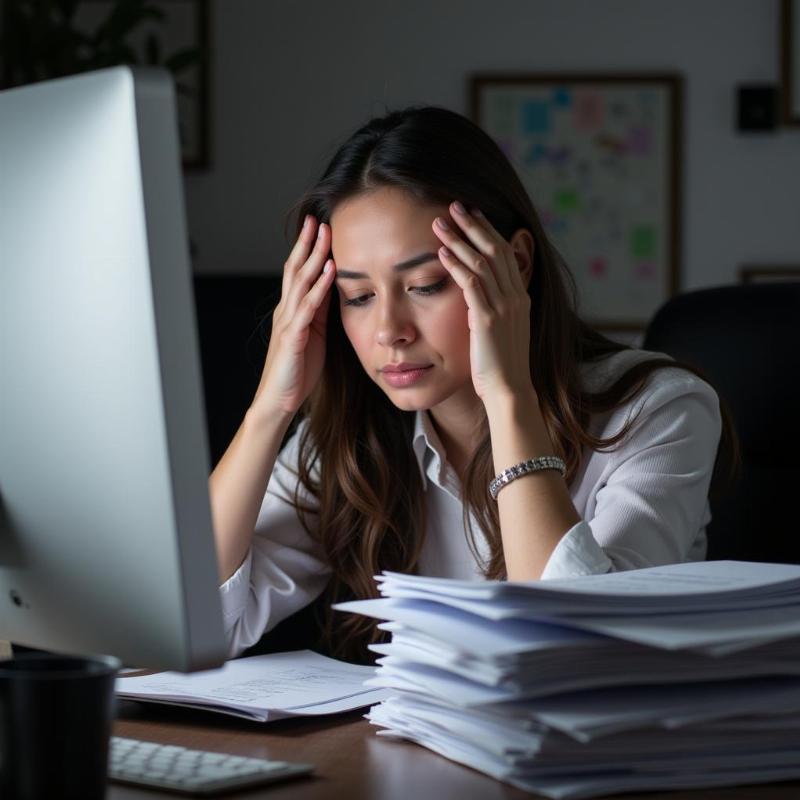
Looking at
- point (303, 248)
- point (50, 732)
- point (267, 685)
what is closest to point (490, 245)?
point (303, 248)

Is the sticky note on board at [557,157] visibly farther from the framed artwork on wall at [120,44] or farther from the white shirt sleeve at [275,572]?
the white shirt sleeve at [275,572]

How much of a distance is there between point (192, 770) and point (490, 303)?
81 centimetres

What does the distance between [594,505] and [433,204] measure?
412mm

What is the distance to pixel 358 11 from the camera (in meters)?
3.10

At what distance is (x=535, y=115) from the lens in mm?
3047

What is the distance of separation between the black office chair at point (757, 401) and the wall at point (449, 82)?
4.42ft

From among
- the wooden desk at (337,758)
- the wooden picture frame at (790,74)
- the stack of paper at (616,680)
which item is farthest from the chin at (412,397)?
the wooden picture frame at (790,74)

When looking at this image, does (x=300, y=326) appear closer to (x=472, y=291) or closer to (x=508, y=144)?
(x=472, y=291)

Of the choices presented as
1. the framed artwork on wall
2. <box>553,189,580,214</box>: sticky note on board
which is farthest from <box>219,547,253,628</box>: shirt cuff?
<box>553,189,580,214</box>: sticky note on board

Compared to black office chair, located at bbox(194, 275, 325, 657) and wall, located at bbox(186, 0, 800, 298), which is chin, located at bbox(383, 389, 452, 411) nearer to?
black office chair, located at bbox(194, 275, 325, 657)

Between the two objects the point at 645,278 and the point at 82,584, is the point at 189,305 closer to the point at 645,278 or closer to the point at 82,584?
the point at 82,584

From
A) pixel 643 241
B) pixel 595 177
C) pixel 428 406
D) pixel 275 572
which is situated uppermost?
pixel 595 177

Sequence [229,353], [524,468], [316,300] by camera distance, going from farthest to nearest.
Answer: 1. [229,353]
2. [316,300]
3. [524,468]

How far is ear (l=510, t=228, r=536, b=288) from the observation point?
159 cm
